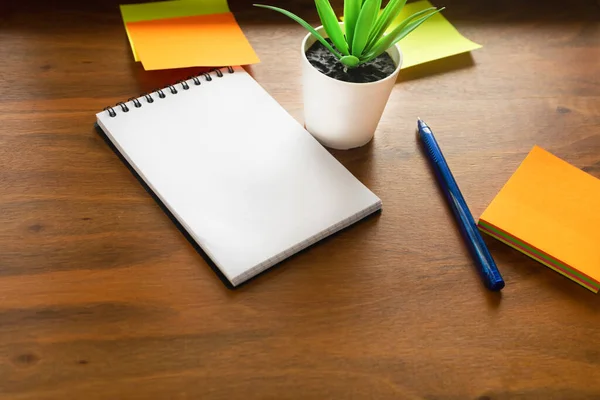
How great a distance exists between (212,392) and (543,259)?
358mm

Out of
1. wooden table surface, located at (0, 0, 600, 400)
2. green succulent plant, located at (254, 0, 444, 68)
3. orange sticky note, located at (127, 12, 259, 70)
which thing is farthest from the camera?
orange sticky note, located at (127, 12, 259, 70)

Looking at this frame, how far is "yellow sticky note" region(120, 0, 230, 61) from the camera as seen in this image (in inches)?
32.5

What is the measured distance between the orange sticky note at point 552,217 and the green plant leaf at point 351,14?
0.80 feet

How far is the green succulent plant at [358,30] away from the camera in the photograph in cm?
63

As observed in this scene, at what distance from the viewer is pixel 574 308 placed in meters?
0.60

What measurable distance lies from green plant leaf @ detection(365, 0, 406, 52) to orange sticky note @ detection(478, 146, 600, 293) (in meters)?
0.22

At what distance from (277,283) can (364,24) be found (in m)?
0.28

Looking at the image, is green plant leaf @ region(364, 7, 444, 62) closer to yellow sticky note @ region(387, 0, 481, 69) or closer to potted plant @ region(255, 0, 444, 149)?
potted plant @ region(255, 0, 444, 149)

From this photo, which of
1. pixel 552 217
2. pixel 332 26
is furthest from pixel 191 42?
pixel 552 217

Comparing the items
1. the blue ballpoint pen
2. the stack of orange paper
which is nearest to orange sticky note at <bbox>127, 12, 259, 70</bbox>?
the stack of orange paper

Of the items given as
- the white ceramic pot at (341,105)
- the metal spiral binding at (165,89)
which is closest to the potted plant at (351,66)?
the white ceramic pot at (341,105)

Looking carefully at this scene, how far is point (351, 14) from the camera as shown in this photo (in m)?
0.64

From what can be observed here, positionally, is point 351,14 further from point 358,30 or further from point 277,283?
point 277,283

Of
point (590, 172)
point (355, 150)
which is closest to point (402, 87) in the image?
point (355, 150)
